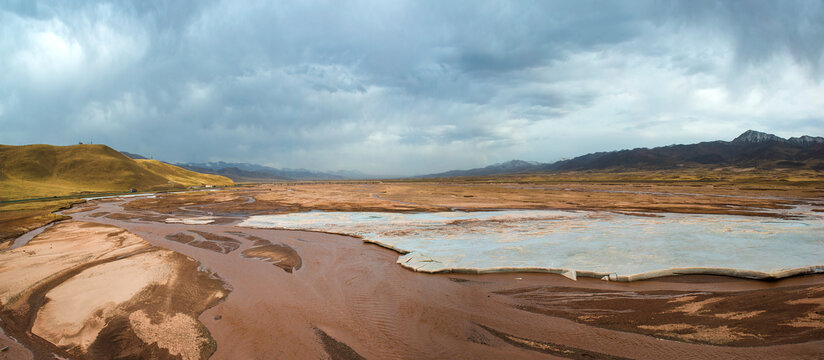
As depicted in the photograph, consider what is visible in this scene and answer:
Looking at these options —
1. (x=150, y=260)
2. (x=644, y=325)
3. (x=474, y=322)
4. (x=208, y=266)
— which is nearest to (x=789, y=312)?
(x=644, y=325)

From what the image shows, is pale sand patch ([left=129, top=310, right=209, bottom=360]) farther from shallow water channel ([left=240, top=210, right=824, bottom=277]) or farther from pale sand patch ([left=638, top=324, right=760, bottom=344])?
pale sand patch ([left=638, top=324, right=760, bottom=344])

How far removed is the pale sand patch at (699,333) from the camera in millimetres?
7141

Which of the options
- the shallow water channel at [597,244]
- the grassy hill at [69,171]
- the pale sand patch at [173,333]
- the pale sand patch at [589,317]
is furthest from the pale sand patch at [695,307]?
the grassy hill at [69,171]

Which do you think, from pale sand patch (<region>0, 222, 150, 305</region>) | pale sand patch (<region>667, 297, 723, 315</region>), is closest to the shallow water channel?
pale sand patch (<region>667, 297, 723, 315</region>)

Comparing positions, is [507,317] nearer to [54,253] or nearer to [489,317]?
[489,317]

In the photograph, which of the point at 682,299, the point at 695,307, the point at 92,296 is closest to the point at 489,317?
the point at 695,307

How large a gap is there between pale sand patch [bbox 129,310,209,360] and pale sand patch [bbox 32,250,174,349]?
3.02 feet

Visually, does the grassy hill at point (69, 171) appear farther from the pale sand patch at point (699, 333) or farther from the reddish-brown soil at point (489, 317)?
the pale sand patch at point (699, 333)

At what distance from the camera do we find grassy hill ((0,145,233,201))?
68.5 m

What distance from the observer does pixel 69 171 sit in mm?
82312

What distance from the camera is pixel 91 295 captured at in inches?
424

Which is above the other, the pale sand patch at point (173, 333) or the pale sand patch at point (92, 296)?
the pale sand patch at point (92, 296)

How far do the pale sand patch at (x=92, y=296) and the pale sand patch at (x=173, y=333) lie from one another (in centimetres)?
92

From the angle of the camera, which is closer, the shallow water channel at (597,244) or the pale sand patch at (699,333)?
the pale sand patch at (699,333)
